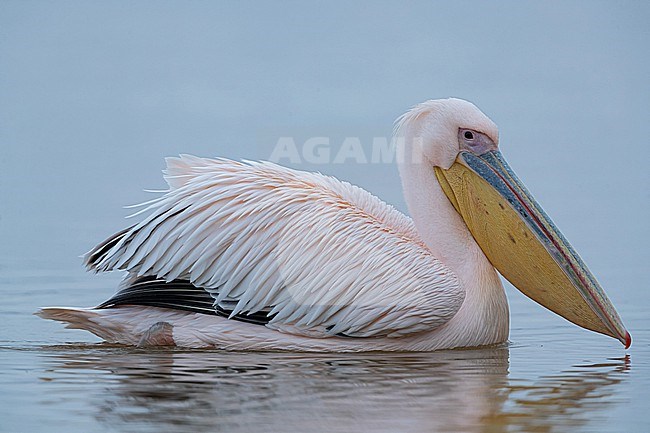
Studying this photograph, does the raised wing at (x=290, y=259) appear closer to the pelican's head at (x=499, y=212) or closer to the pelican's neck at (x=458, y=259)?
the pelican's neck at (x=458, y=259)

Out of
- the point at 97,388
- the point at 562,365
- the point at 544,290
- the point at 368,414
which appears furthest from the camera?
the point at 544,290

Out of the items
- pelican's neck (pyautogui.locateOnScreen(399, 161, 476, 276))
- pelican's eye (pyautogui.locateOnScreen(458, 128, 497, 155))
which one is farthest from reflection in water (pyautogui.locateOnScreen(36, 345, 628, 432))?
pelican's eye (pyautogui.locateOnScreen(458, 128, 497, 155))

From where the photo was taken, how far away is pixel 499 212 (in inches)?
250

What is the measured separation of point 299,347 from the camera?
19.5ft

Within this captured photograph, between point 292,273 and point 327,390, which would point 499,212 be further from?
point 327,390

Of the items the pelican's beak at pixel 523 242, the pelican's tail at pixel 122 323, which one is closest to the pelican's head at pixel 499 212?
the pelican's beak at pixel 523 242

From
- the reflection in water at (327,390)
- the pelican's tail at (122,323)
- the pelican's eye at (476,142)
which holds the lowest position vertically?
the reflection in water at (327,390)

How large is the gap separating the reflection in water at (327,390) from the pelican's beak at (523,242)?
370 mm

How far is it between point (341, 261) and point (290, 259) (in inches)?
A: 9.8

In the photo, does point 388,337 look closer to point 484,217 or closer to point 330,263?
point 330,263

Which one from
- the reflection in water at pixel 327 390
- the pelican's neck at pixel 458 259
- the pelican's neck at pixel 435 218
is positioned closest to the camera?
the reflection in water at pixel 327 390

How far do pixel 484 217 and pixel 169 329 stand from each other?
172 cm

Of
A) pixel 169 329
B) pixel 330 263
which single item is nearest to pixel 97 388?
pixel 169 329

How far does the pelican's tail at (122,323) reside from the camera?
19.7ft
